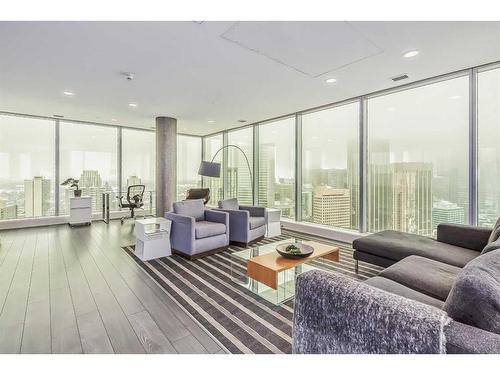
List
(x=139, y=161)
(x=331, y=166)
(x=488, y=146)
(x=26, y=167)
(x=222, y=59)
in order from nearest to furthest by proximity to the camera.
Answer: (x=222, y=59), (x=488, y=146), (x=331, y=166), (x=26, y=167), (x=139, y=161)

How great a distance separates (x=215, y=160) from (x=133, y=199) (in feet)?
8.89

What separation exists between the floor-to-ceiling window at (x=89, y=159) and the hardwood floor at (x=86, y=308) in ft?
9.23

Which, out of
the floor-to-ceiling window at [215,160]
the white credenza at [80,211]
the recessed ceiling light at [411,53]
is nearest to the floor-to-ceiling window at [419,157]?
the recessed ceiling light at [411,53]

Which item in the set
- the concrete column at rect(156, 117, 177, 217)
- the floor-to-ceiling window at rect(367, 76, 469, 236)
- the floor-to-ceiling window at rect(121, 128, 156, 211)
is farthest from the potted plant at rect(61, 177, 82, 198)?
the floor-to-ceiling window at rect(367, 76, 469, 236)

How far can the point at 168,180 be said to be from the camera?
5461mm

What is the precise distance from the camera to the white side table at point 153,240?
11.0 ft

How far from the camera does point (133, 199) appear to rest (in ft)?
21.1

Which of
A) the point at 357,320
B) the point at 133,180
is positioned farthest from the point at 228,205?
the point at 133,180

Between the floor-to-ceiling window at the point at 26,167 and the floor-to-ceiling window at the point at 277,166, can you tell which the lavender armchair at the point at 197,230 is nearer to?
→ the floor-to-ceiling window at the point at 277,166

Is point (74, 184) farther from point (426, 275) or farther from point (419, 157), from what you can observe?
point (419, 157)

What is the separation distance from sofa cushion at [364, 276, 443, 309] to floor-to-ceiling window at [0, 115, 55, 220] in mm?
7170
